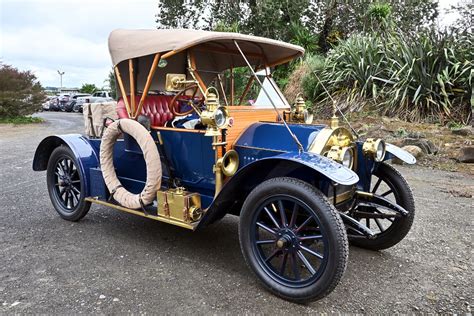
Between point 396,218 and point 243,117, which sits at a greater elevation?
point 243,117

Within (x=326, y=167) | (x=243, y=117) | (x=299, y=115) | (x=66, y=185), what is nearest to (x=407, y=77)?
(x=299, y=115)

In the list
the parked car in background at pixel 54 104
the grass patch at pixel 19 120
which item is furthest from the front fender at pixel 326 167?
the parked car in background at pixel 54 104

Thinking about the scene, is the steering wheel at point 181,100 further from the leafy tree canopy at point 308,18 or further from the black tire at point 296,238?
the leafy tree canopy at point 308,18

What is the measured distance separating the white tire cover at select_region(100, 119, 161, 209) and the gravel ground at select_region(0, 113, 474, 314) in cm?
46

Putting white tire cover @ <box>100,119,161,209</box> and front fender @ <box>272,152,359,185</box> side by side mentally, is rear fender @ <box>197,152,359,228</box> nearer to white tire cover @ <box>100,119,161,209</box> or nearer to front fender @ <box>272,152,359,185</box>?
front fender @ <box>272,152,359,185</box>

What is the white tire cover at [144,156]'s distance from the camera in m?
3.42

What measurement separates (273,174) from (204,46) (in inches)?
56.8

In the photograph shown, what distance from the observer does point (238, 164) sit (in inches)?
129

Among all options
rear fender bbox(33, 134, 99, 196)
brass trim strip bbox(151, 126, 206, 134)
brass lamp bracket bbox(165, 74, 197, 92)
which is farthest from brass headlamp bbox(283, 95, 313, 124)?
rear fender bbox(33, 134, 99, 196)

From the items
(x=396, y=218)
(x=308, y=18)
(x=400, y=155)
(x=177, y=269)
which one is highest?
(x=308, y=18)

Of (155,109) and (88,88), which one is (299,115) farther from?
(88,88)

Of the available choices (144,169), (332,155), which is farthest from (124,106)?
(332,155)

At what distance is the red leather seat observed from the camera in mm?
3950

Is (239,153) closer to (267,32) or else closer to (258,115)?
(258,115)
